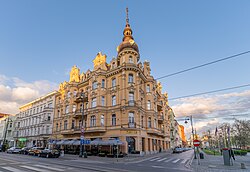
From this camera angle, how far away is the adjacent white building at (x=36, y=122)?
160 ft

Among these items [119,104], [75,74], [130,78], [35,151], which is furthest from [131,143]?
[75,74]

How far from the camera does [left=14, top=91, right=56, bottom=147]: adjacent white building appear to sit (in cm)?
4862

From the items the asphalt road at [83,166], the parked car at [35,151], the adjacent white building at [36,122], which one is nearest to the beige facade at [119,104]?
the adjacent white building at [36,122]

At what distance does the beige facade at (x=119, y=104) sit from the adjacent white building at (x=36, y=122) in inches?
305

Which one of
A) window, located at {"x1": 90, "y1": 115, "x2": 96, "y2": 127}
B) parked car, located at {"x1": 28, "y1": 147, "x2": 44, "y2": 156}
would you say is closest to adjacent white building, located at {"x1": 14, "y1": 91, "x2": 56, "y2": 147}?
parked car, located at {"x1": 28, "y1": 147, "x2": 44, "y2": 156}

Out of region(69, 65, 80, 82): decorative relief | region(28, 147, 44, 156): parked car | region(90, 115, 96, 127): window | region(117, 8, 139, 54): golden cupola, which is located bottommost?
region(28, 147, 44, 156): parked car

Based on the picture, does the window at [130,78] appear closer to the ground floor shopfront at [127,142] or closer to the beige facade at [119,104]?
the beige facade at [119,104]

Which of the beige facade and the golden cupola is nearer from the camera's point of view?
the beige facade

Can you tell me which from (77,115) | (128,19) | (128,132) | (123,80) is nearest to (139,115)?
(128,132)

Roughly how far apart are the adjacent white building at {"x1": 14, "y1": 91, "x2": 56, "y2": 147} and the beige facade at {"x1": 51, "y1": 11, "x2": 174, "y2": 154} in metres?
7.76

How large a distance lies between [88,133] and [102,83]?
10.7 meters

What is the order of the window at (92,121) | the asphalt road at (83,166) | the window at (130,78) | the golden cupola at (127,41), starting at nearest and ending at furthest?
the asphalt road at (83,166) < the window at (130,78) < the window at (92,121) < the golden cupola at (127,41)

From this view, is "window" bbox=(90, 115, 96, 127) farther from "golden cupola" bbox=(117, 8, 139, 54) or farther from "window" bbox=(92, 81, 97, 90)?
"golden cupola" bbox=(117, 8, 139, 54)

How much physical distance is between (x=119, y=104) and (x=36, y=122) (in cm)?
3343
